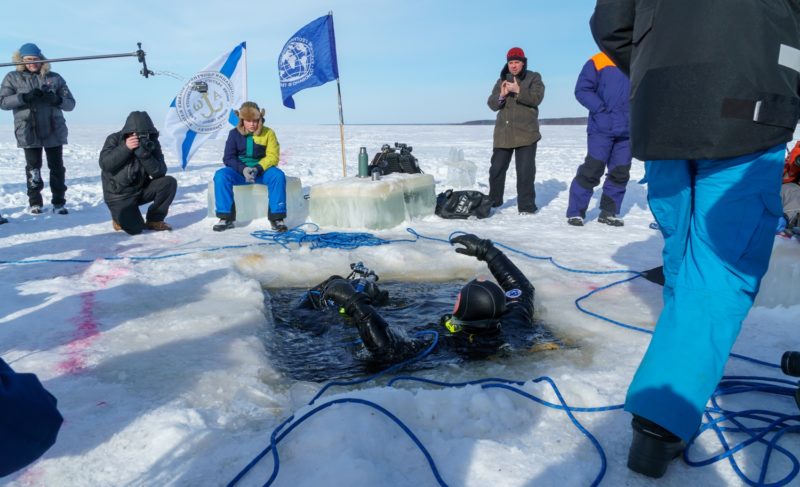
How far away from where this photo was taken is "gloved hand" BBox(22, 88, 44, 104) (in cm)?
576

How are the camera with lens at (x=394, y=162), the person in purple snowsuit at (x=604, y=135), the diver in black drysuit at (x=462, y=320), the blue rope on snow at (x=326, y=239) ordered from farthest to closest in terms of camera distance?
1. the camera with lens at (x=394, y=162)
2. the person in purple snowsuit at (x=604, y=135)
3. the blue rope on snow at (x=326, y=239)
4. the diver in black drysuit at (x=462, y=320)

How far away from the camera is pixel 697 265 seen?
59.1 inches

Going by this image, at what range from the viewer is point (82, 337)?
263 centimetres

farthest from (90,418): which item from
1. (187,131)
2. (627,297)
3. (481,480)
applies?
(187,131)

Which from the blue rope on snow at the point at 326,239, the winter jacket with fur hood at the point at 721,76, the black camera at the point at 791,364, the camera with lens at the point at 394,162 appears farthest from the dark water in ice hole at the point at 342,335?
the camera with lens at the point at 394,162

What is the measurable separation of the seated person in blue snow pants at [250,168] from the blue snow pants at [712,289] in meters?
4.38

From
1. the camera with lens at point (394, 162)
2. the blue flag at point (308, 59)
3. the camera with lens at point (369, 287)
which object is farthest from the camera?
the blue flag at point (308, 59)

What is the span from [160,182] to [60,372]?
3597mm

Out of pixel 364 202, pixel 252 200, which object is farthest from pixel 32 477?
pixel 252 200

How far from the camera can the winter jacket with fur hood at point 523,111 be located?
241 inches

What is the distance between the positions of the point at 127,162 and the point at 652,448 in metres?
5.28

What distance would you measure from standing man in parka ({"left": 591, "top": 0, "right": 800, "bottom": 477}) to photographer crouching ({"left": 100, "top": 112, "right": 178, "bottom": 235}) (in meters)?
4.85

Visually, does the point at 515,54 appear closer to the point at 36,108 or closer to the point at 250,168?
the point at 250,168

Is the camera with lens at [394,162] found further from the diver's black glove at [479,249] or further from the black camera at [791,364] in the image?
the black camera at [791,364]
